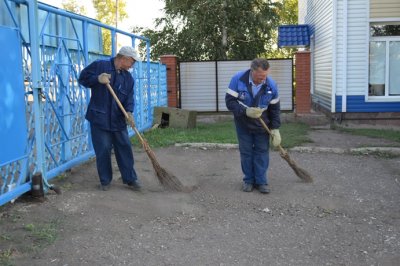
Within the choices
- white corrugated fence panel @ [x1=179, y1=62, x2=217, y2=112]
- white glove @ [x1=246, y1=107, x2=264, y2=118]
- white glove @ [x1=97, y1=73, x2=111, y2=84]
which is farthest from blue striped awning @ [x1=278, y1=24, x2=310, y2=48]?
white glove @ [x1=97, y1=73, x2=111, y2=84]

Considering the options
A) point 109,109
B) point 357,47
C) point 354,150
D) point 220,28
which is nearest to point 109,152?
point 109,109

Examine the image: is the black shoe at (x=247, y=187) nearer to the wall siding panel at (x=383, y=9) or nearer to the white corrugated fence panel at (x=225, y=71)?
the wall siding panel at (x=383, y=9)

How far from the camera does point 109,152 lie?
5961 mm

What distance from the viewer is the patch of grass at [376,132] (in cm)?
1042

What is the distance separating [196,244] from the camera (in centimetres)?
444

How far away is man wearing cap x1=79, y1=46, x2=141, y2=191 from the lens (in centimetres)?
578

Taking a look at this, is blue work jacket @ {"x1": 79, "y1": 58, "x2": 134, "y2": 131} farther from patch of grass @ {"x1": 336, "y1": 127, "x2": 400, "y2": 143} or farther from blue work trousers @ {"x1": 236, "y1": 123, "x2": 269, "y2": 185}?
patch of grass @ {"x1": 336, "y1": 127, "x2": 400, "y2": 143}

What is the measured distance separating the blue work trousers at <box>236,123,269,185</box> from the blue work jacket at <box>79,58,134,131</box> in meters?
1.43

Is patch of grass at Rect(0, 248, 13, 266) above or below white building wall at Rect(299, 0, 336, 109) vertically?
below

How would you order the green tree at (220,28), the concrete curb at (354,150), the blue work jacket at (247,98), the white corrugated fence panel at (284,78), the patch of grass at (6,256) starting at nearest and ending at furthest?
the patch of grass at (6,256) → the blue work jacket at (247,98) → the concrete curb at (354,150) → the white corrugated fence panel at (284,78) → the green tree at (220,28)

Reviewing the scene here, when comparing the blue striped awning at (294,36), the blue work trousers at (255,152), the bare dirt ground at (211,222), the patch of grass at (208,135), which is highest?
the blue striped awning at (294,36)

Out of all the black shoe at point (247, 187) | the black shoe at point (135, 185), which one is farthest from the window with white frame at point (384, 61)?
the black shoe at point (135, 185)

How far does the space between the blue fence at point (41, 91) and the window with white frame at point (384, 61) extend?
714cm

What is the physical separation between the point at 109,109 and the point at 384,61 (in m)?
8.58
